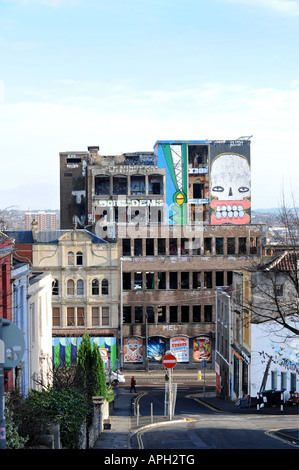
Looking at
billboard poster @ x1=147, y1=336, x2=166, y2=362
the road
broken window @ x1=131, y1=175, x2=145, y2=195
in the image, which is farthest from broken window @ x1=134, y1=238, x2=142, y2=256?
the road

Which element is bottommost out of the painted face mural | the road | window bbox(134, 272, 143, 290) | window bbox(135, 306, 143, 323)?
window bbox(135, 306, 143, 323)

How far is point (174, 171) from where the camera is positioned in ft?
291

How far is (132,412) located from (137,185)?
4434 cm

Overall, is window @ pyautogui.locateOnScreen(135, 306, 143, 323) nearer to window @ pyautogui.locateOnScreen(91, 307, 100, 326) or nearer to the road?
window @ pyautogui.locateOnScreen(91, 307, 100, 326)

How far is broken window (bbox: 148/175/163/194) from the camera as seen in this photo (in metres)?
88.1

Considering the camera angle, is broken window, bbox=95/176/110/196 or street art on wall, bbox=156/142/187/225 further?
street art on wall, bbox=156/142/187/225

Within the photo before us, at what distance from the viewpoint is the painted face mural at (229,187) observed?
89625 mm

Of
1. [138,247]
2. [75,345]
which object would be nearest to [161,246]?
[138,247]

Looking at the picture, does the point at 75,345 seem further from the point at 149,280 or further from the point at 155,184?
the point at 155,184

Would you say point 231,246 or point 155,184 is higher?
point 155,184

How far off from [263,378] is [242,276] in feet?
24.1

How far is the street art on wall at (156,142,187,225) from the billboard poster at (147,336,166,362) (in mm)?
18403
